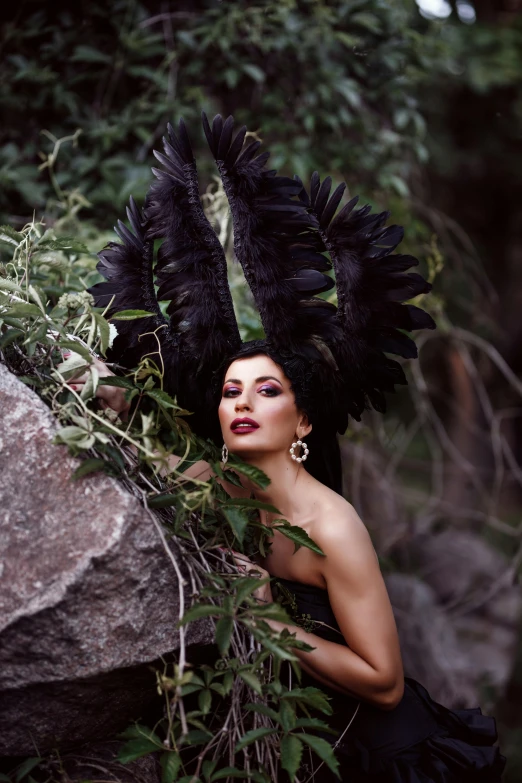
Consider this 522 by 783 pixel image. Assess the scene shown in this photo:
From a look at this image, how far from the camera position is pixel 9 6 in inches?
137

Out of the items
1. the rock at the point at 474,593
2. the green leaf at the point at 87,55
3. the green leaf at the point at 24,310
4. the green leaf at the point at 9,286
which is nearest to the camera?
the green leaf at the point at 24,310

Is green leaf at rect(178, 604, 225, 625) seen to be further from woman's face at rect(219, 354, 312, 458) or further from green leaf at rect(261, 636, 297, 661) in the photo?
woman's face at rect(219, 354, 312, 458)

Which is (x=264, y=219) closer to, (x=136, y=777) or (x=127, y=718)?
(x=127, y=718)

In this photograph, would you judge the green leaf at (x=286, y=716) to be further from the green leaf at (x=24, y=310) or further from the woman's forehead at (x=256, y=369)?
the green leaf at (x=24, y=310)

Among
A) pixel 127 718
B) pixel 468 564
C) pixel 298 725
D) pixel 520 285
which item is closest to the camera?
pixel 298 725

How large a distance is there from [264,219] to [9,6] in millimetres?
2383

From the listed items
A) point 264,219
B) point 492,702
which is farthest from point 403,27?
point 492,702

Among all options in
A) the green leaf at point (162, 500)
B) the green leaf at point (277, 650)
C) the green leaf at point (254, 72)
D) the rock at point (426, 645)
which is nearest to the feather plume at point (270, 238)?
the green leaf at point (162, 500)

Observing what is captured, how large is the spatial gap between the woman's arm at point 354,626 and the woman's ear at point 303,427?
0.24m

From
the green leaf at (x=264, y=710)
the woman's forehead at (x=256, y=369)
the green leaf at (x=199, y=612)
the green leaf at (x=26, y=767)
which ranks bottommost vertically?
the green leaf at (x=26, y=767)

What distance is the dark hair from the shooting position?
1875 millimetres

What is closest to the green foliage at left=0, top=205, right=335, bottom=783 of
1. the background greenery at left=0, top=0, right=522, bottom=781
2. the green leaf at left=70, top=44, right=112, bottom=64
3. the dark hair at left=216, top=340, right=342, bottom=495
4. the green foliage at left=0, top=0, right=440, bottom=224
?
the dark hair at left=216, top=340, right=342, bottom=495

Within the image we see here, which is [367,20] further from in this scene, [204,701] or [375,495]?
[375,495]

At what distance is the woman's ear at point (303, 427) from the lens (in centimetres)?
193
